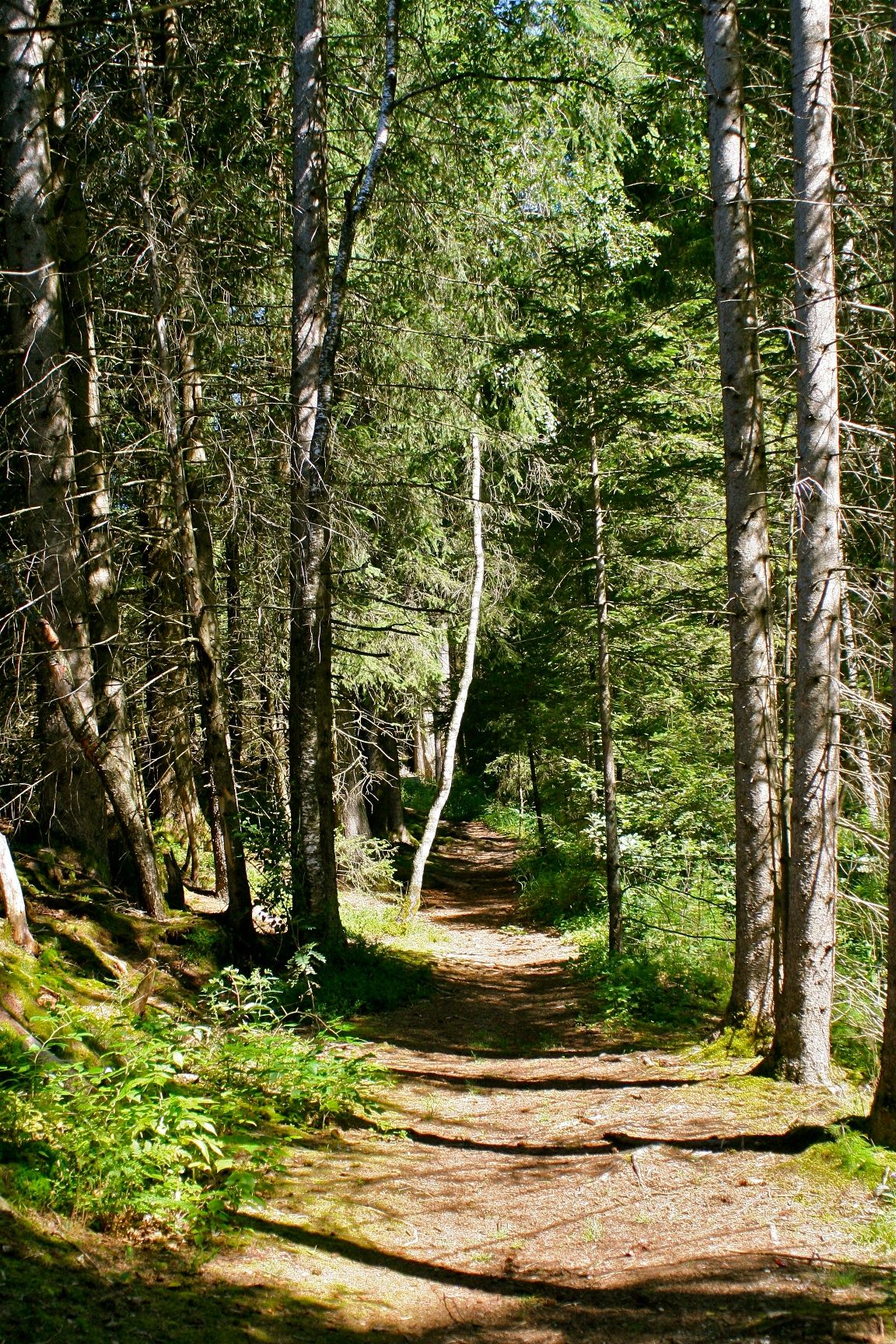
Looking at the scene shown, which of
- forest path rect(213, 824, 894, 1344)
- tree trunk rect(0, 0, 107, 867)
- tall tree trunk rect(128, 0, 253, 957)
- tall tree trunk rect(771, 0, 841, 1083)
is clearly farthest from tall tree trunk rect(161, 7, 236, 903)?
tall tree trunk rect(771, 0, 841, 1083)

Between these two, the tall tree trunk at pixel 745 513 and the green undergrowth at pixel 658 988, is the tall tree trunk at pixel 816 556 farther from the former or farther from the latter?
the green undergrowth at pixel 658 988

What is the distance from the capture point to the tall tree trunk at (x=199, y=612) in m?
7.13

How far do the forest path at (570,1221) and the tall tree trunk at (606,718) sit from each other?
13.9 feet

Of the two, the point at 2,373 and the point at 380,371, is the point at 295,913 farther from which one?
the point at 380,371

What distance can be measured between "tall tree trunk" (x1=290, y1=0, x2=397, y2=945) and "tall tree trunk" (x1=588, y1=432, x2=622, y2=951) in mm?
3643

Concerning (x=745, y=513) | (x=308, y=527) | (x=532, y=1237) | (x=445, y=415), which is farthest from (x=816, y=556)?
(x=445, y=415)

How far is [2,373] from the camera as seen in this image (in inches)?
310

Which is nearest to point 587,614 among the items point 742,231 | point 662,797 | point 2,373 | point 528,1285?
point 662,797

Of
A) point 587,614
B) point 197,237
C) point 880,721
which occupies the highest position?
point 197,237

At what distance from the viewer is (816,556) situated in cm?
539

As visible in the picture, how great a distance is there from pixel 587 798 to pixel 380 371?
25.8 feet

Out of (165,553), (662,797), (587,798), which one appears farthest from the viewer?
(587,798)

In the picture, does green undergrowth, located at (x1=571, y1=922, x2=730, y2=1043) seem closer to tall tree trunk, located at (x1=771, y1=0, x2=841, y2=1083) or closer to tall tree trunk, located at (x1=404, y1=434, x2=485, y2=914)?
tall tree trunk, located at (x1=771, y1=0, x2=841, y2=1083)

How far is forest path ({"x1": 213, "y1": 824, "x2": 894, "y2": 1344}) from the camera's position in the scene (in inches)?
132
